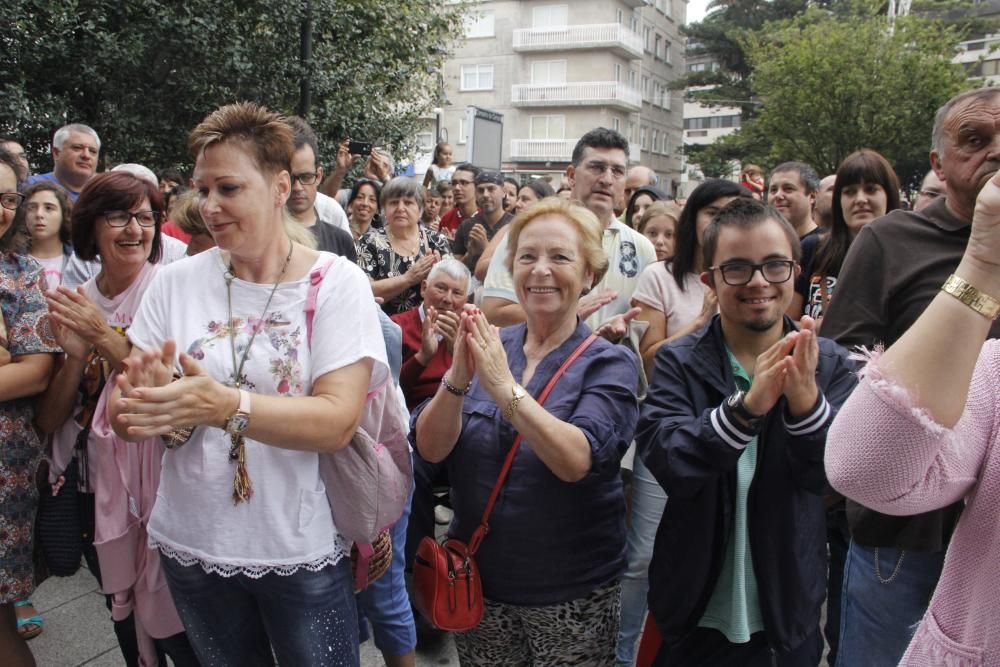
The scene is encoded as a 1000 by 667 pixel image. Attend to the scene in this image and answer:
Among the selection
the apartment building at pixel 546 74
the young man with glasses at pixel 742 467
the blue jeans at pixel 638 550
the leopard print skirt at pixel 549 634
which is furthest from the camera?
the apartment building at pixel 546 74

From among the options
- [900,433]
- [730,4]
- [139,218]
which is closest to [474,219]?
[139,218]

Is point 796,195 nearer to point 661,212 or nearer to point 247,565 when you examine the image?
point 661,212

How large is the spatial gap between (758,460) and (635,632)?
1.44 metres

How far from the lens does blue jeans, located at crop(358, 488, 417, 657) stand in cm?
284

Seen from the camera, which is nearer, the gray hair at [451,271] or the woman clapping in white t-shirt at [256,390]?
the woman clapping in white t-shirt at [256,390]

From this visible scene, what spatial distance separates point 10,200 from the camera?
2.61 meters

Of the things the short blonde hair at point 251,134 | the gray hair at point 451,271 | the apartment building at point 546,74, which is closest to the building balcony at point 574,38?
the apartment building at point 546,74

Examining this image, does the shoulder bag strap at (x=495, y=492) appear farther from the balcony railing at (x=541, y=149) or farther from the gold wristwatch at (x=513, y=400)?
the balcony railing at (x=541, y=149)

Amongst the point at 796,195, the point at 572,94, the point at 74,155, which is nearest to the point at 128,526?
the point at 74,155

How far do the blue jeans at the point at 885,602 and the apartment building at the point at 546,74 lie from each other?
34658 mm

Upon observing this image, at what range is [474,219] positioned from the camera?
7023 mm

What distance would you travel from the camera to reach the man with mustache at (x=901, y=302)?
5.84 ft

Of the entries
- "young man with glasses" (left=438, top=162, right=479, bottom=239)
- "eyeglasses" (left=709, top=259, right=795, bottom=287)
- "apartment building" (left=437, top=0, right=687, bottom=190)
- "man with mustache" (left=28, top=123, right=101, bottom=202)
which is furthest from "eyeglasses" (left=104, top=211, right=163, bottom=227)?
"apartment building" (left=437, top=0, right=687, bottom=190)

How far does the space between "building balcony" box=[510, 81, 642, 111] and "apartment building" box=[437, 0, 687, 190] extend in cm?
5
